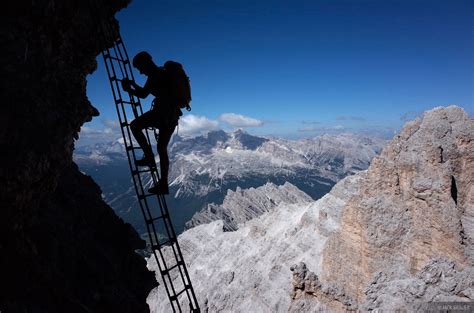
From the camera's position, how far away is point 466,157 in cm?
3303

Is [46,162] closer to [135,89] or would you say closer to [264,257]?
[135,89]

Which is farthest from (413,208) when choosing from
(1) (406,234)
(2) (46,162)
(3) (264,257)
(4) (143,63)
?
(3) (264,257)

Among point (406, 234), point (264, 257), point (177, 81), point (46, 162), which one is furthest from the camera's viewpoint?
point (264, 257)

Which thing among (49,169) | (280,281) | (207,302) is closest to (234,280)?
(207,302)

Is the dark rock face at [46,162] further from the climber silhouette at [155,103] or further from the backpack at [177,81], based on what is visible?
the backpack at [177,81]

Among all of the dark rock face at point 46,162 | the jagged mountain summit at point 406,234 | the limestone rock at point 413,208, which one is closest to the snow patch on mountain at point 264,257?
the jagged mountain summit at point 406,234

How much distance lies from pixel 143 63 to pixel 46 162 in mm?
3868

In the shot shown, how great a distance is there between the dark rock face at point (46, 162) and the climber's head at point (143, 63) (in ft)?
3.74

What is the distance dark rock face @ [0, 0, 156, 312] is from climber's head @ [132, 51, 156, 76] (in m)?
1.14

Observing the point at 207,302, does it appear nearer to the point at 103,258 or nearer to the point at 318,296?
the point at 318,296

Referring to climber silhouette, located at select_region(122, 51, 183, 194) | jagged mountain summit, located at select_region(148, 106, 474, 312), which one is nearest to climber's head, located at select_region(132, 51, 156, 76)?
climber silhouette, located at select_region(122, 51, 183, 194)

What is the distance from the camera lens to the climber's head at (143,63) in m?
9.30

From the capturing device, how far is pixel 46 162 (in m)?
7.02

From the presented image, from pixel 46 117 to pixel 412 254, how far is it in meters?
36.5
